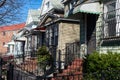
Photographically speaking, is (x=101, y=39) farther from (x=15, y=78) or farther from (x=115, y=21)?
(x=15, y=78)

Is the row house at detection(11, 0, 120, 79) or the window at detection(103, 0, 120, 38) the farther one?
the row house at detection(11, 0, 120, 79)

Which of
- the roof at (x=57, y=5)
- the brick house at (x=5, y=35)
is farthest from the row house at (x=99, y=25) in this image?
the brick house at (x=5, y=35)

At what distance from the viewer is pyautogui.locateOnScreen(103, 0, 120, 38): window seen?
580 inches

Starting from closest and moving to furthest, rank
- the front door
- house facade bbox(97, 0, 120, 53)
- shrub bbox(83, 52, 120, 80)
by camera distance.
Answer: shrub bbox(83, 52, 120, 80) → house facade bbox(97, 0, 120, 53) → the front door

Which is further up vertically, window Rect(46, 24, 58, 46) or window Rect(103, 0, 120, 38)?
window Rect(103, 0, 120, 38)

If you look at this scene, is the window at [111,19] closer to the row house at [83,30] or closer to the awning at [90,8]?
the row house at [83,30]

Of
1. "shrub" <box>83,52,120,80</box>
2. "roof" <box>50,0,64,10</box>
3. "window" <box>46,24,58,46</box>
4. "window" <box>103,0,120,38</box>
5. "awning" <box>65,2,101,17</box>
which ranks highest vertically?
"roof" <box>50,0,64,10</box>

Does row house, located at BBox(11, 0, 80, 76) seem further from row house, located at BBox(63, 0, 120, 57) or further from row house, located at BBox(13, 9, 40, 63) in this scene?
row house, located at BBox(63, 0, 120, 57)

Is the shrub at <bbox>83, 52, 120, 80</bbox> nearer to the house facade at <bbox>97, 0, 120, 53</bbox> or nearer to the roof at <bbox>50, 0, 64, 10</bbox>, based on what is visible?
the house facade at <bbox>97, 0, 120, 53</bbox>

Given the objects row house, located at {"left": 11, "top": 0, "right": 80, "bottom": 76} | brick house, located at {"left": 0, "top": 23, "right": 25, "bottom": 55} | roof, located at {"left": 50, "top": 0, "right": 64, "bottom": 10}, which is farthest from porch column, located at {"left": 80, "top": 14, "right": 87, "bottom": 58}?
brick house, located at {"left": 0, "top": 23, "right": 25, "bottom": 55}

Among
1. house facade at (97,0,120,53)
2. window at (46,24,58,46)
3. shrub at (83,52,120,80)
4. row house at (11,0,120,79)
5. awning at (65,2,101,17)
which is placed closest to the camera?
shrub at (83,52,120,80)

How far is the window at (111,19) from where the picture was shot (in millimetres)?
14727

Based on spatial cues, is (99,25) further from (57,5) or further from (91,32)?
(57,5)

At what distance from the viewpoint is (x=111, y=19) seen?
606 inches
